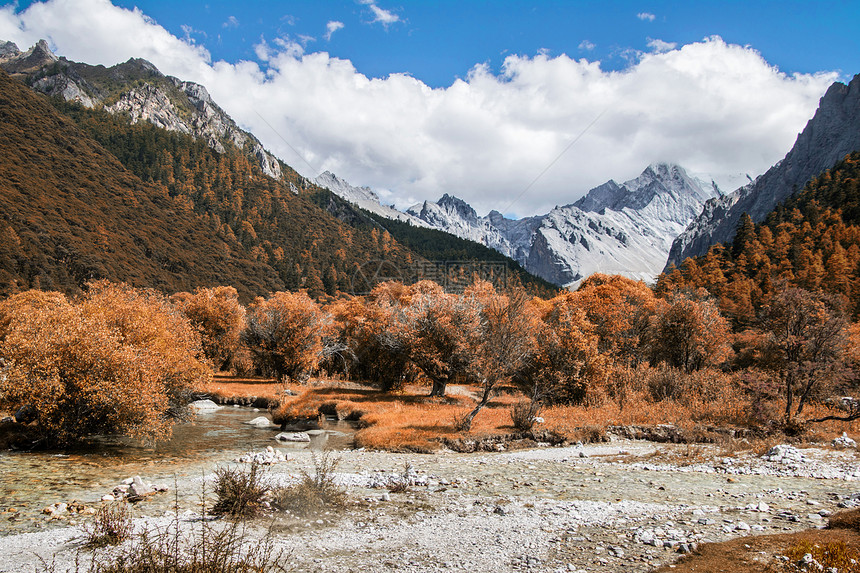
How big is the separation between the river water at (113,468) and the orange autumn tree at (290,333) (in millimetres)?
16607

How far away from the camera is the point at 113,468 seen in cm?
1441

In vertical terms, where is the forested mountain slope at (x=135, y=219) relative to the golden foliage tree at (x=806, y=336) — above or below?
above

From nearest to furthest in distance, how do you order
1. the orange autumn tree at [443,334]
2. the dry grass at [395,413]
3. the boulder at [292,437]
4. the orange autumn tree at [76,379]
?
the orange autumn tree at [76,379], the dry grass at [395,413], the boulder at [292,437], the orange autumn tree at [443,334]

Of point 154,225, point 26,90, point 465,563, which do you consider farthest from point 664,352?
point 26,90

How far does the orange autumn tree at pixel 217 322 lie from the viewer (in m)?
49.3

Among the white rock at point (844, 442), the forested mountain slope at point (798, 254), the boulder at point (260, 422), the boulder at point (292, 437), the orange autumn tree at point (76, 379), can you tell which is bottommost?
the boulder at point (260, 422)

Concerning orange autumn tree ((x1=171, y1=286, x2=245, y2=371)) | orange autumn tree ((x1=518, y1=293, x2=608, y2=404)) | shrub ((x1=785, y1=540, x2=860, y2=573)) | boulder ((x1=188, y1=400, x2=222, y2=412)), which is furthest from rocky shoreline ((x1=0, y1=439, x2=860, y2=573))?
orange autumn tree ((x1=171, y1=286, x2=245, y2=371))

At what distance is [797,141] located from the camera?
171 m

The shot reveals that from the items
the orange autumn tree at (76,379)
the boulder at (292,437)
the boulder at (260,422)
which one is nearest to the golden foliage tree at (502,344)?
the boulder at (292,437)

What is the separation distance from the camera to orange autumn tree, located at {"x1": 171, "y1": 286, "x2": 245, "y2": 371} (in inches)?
1940

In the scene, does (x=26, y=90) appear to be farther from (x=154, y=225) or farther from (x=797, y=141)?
(x=797, y=141)

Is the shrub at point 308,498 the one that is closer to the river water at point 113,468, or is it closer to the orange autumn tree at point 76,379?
the river water at point 113,468

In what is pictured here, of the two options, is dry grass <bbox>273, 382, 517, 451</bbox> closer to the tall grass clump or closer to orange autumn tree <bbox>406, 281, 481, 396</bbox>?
orange autumn tree <bbox>406, 281, 481, 396</bbox>

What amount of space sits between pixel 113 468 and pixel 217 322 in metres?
38.0
